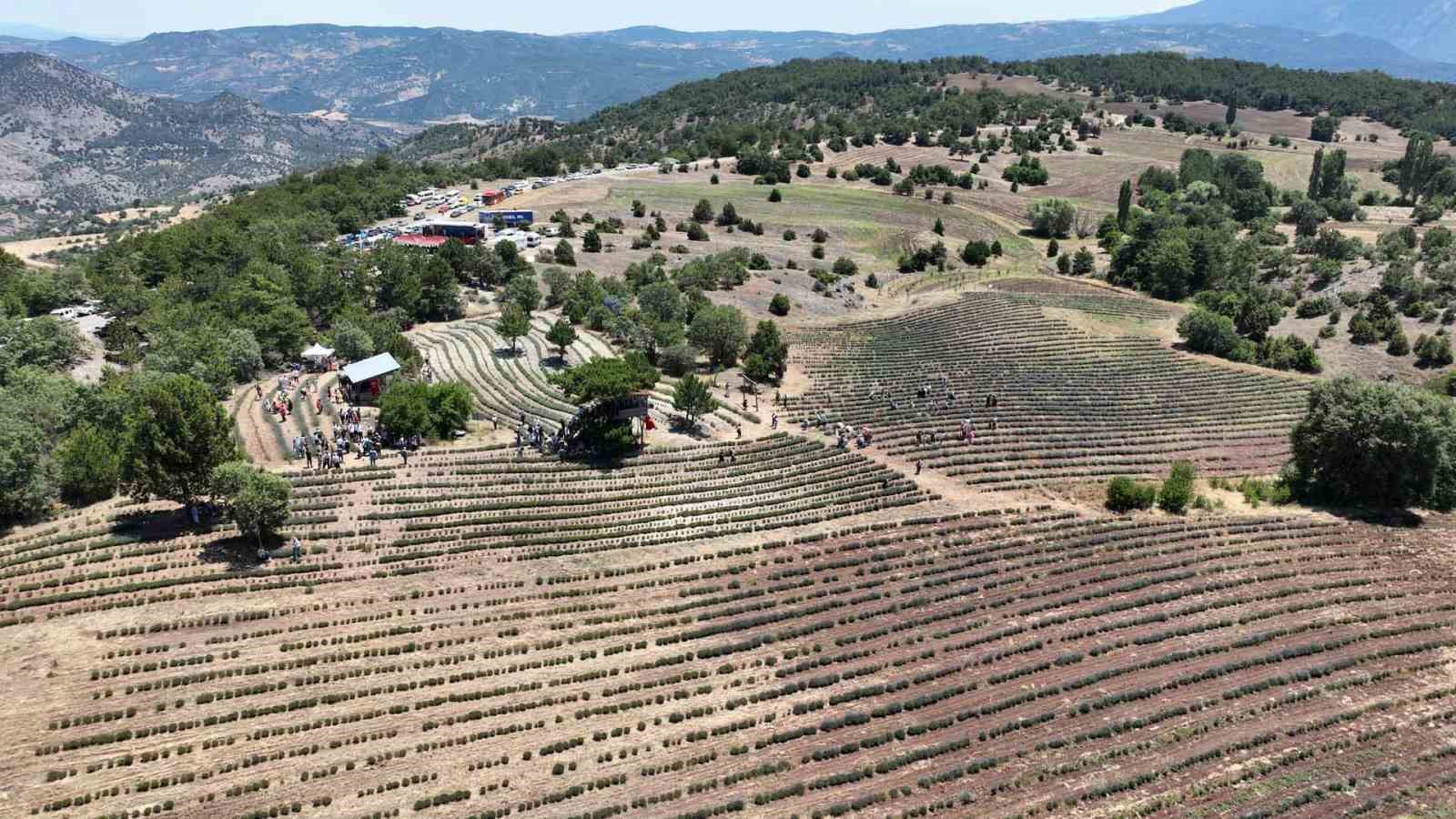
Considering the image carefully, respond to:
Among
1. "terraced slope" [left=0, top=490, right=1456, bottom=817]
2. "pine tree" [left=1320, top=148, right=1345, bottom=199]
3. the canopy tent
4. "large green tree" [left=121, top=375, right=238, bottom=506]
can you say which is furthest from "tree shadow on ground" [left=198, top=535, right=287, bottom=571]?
"pine tree" [left=1320, top=148, right=1345, bottom=199]

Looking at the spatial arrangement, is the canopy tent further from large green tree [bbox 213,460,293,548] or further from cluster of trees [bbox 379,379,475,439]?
large green tree [bbox 213,460,293,548]

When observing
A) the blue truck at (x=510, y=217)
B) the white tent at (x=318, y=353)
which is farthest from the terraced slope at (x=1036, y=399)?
the blue truck at (x=510, y=217)

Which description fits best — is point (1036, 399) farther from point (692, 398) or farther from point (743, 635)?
point (743, 635)

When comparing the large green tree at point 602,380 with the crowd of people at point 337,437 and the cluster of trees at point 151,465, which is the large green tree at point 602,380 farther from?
the cluster of trees at point 151,465

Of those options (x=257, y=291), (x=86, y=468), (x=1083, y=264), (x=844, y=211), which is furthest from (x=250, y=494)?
(x=844, y=211)

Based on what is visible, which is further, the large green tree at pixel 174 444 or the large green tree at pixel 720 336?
the large green tree at pixel 720 336
